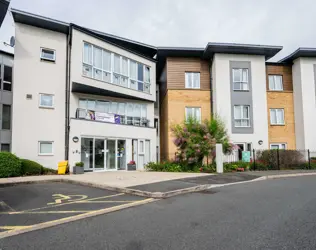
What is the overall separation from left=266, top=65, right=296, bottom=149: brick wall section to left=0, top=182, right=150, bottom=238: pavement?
54.6 feet

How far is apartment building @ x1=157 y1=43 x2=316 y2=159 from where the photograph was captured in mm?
20234

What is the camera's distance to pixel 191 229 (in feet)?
15.2

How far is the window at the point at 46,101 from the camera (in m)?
15.8

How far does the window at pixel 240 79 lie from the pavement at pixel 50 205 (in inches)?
596

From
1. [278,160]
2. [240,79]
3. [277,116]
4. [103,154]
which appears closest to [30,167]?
[103,154]

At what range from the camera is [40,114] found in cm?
1559

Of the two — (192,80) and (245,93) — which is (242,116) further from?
(192,80)

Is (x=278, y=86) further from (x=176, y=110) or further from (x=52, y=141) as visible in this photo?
(x=52, y=141)

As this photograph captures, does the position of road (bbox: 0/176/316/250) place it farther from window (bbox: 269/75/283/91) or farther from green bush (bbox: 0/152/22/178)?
window (bbox: 269/75/283/91)

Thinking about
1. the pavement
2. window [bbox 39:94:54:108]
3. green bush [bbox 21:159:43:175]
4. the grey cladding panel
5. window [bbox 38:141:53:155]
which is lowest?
the pavement

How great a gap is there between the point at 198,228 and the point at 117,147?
13.4m

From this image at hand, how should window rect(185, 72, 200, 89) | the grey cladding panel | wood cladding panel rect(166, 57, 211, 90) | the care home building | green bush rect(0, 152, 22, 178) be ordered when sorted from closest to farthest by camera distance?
1. green bush rect(0, 152, 22, 178)
2. the care home building
3. the grey cladding panel
4. wood cladding panel rect(166, 57, 211, 90)
5. window rect(185, 72, 200, 89)

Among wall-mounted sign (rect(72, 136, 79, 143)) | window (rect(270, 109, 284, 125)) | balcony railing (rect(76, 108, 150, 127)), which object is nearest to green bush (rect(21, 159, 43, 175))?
wall-mounted sign (rect(72, 136, 79, 143))

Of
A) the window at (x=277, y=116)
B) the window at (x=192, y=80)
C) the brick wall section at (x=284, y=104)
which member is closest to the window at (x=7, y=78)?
the window at (x=192, y=80)
